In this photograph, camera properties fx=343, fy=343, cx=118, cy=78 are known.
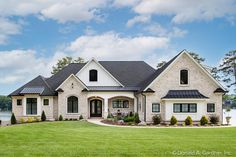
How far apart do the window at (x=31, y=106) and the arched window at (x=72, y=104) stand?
3.59m

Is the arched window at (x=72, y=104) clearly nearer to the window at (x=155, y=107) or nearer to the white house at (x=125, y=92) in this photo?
the white house at (x=125, y=92)

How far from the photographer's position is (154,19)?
26422mm

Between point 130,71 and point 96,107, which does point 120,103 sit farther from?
point 130,71

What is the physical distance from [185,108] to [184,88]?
221 centimetres

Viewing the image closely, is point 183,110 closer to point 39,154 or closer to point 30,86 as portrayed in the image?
point 30,86

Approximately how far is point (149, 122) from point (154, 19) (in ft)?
33.4

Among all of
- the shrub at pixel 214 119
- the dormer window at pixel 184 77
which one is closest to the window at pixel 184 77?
the dormer window at pixel 184 77

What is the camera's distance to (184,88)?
3278 centimetres

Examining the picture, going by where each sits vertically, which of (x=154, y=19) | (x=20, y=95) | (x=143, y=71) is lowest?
(x=20, y=95)

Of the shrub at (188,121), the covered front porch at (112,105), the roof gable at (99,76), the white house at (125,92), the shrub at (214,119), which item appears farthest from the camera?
the covered front porch at (112,105)

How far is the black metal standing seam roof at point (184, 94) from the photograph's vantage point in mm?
31275

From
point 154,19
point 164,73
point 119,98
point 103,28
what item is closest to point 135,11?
point 154,19

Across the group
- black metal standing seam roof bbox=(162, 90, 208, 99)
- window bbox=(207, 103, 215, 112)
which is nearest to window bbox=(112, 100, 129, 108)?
black metal standing seam roof bbox=(162, 90, 208, 99)

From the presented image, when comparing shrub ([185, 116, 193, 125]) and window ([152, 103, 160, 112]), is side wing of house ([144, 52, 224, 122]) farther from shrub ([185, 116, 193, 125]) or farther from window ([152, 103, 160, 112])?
shrub ([185, 116, 193, 125])
